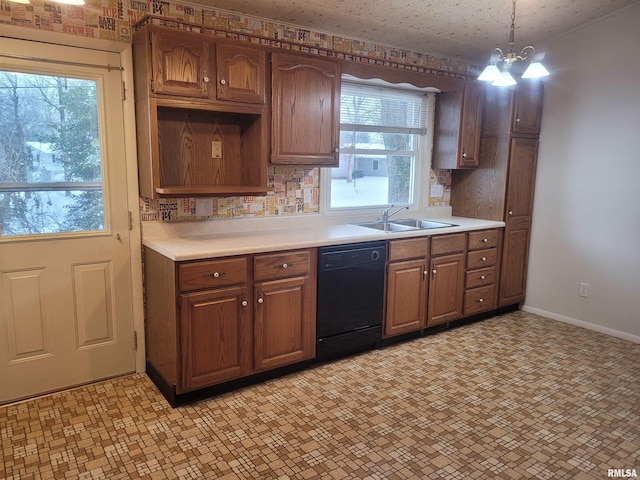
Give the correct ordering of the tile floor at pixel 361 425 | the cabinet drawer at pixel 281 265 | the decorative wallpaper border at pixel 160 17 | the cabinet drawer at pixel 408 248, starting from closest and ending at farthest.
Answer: the tile floor at pixel 361 425
the decorative wallpaper border at pixel 160 17
the cabinet drawer at pixel 281 265
the cabinet drawer at pixel 408 248

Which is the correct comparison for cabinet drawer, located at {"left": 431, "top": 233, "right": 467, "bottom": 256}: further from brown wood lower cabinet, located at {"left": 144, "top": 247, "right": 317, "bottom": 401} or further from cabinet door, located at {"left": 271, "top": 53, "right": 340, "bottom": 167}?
brown wood lower cabinet, located at {"left": 144, "top": 247, "right": 317, "bottom": 401}

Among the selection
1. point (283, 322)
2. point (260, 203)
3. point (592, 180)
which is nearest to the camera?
point (283, 322)

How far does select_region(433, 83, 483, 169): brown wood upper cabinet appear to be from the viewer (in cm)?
408

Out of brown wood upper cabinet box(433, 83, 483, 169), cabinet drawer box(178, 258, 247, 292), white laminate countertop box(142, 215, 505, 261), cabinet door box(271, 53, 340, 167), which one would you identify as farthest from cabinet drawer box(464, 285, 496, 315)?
cabinet drawer box(178, 258, 247, 292)

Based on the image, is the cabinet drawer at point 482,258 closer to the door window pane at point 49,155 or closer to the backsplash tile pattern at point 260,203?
the backsplash tile pattern at point 260,203

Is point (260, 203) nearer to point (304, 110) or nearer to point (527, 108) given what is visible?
point (304, 110)

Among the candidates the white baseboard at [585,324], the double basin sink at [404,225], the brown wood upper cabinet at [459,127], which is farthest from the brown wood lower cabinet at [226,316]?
the white baseboard at [585,324]

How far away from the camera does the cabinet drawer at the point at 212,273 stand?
2.51 metres

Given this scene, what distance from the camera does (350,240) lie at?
316cm

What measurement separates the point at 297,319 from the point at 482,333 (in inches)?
71.9

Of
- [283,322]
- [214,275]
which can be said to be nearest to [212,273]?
[214,275]

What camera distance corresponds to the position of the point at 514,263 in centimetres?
437

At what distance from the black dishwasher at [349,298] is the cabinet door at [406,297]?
0.10m

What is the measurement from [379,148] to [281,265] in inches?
68.2
